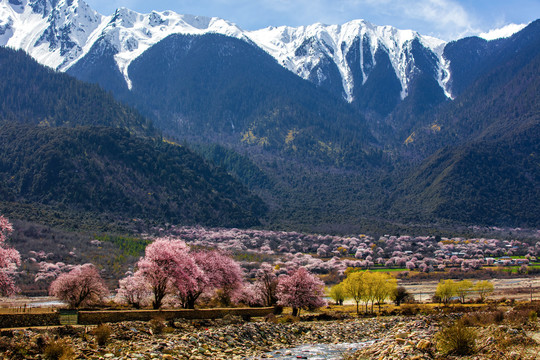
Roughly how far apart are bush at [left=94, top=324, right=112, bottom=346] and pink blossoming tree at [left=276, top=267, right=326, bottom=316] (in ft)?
118

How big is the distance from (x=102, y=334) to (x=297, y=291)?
38386mm

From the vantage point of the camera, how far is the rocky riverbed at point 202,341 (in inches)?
1331

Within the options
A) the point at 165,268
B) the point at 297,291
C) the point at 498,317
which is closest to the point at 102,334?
the point at 165,268

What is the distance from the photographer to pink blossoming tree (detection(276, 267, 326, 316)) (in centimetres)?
7306

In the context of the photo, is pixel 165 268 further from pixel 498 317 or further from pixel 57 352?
pixel 498 317

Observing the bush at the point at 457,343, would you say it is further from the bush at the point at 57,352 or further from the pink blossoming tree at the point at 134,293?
the pink blossoming tree at the point at 134,293

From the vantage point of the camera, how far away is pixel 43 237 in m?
138

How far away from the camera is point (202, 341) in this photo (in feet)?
133

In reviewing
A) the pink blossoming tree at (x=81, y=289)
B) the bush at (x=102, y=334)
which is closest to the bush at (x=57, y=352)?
the bush at (x=102, y=334)

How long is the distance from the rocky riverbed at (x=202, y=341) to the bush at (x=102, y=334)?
107 millimetres

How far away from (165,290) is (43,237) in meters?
89.2

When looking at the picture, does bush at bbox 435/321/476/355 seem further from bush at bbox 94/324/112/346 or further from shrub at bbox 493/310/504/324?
bush at bbox 94/324/112/346

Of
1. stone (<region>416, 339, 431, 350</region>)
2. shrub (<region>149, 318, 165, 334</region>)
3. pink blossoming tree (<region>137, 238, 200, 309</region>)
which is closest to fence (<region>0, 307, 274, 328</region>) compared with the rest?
shrub (<region>149, 318, 165, 334</region>)

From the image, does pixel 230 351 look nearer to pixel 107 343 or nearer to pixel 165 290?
pixel 107 343
